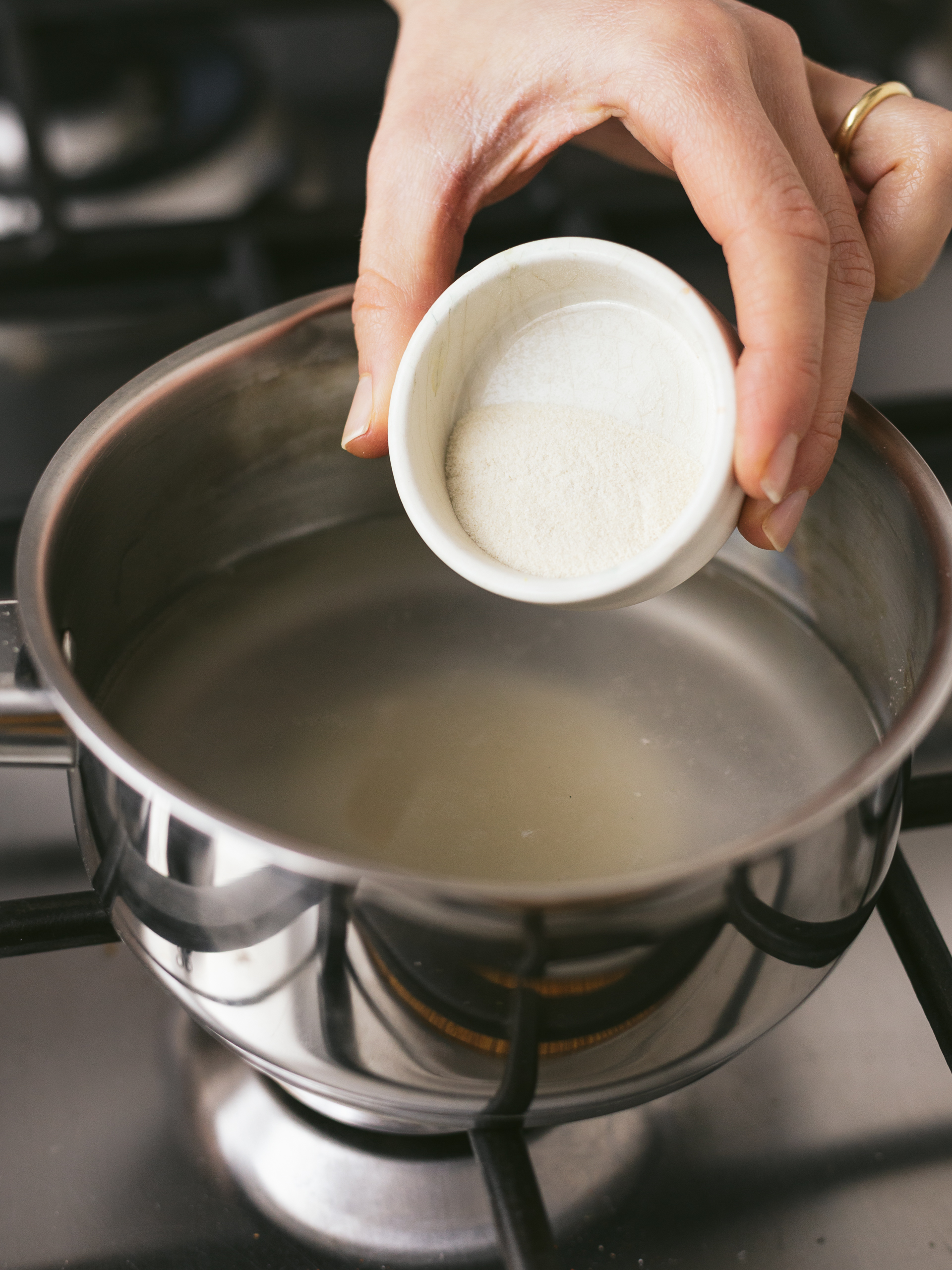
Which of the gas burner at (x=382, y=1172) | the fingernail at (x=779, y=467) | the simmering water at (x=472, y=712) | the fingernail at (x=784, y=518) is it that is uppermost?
the fingernail at (x=779, y=467)

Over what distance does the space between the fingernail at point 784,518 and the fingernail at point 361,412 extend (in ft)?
0.48

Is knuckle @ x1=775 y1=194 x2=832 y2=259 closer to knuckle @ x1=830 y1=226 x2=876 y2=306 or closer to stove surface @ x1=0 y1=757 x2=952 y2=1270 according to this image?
knuckle @ x1=830 y1=226 x2=876 y2=306

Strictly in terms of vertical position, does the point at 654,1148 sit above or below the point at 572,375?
below

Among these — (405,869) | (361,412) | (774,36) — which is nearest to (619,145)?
(774,36)

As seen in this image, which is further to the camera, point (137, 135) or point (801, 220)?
point (137, 135)

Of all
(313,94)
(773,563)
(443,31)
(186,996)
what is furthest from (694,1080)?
(313,94)

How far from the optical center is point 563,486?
1.36 ft

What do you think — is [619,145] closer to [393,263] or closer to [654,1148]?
[393,263]

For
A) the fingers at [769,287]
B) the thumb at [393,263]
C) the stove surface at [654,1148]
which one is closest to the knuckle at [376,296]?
the thumb at [393,263]

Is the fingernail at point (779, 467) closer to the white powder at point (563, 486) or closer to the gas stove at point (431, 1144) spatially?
the white powder at point (563, 486)

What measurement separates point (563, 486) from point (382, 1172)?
24 cm

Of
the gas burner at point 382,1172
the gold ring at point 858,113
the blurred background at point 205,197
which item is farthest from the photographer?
the blurred background at point 205,197

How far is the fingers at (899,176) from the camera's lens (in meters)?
0.45

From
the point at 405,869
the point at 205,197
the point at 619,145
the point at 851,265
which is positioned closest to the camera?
the point at 405,869
